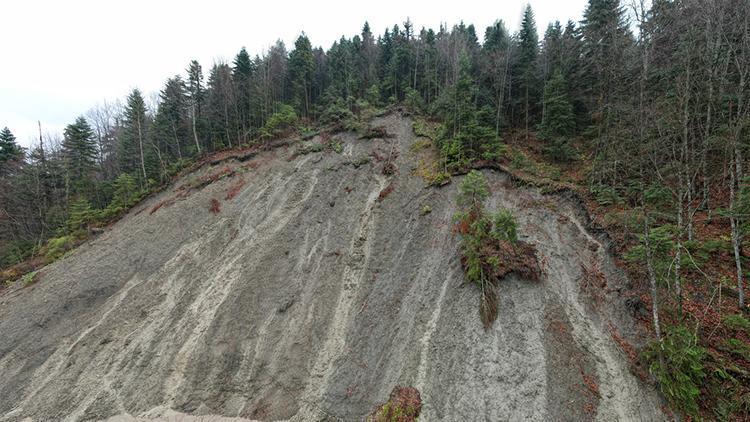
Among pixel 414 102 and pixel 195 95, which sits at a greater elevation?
pixel 195 95

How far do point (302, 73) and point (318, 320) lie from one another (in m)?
34.6

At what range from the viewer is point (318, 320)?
12977 mm

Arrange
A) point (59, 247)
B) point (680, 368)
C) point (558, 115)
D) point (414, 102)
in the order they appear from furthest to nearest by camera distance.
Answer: point (414, 102)
point (558, 115)
point (59, 247)
point (680, 368)

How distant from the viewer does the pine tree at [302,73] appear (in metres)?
37.6

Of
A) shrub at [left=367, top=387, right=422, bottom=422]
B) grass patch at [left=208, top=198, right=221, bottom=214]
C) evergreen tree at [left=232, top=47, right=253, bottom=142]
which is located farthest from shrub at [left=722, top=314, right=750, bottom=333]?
evergreen tree at [left=232, top=47, right=253, bottom=142]

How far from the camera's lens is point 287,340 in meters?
12.4

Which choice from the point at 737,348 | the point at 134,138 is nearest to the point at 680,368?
the point at 737,348

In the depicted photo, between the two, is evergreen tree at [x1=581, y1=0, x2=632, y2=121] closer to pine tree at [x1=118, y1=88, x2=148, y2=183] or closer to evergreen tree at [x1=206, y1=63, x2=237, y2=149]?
evergreen tree at [x1=206, y1=63, x2=237, y2=149]

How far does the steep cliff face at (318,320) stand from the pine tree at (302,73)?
2270 cm

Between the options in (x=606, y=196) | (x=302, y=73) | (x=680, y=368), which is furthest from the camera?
(x=302, y=73)

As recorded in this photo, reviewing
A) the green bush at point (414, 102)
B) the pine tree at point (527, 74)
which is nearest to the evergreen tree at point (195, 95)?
the green bush at point (414, 102)

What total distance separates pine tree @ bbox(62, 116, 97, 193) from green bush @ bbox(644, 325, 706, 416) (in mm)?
43602

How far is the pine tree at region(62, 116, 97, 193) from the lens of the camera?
97.5ft

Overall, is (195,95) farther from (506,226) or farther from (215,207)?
(506,226)
